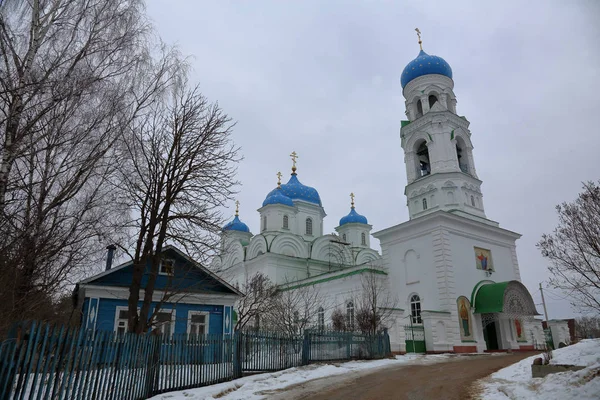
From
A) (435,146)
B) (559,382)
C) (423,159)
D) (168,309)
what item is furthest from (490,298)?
(168,309)

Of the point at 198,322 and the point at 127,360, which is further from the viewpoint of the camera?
the point at 198,322

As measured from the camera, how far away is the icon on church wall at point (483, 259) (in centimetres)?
2468

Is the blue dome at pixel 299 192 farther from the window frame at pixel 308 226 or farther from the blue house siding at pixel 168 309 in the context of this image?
the blue house siding at pixel 168 309

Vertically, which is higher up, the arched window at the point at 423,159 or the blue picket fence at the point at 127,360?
the arched window at the point at 423,159

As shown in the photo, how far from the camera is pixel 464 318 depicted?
22.3 m

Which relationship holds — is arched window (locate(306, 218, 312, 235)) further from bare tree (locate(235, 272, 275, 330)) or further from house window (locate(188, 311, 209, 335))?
house window (locate(188, 311, 209, 335))

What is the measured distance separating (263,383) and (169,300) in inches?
251

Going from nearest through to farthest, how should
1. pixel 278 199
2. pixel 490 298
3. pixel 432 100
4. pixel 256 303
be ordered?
pixel 490 298
pixel 256 303
pixel 432 100
pixel 278 199

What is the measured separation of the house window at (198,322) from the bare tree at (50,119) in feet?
26.3

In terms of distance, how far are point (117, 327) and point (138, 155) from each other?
7.21 meters

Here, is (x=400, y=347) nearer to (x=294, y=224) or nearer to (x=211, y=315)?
(x=211, y=315)

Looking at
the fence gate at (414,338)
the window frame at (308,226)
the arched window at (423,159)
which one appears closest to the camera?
the fence gate at (414,338)

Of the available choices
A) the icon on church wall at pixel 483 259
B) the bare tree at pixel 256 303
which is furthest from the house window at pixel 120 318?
the icon on church wall at pixel 483 259

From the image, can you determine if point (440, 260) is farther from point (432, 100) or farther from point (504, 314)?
point (432, 100)
